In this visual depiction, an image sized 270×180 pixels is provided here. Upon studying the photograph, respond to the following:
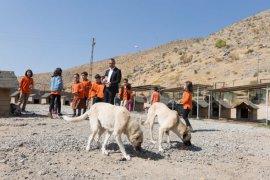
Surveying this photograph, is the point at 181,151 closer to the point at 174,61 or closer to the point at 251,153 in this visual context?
the point at 251,153

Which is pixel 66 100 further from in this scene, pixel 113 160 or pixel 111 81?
pixel 113 160

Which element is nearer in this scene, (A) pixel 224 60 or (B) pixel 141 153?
(B) pixel 141 153

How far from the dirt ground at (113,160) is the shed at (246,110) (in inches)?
921

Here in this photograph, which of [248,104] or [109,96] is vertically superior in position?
[109,96]

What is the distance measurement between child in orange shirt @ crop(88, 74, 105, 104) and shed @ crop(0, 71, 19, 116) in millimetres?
3664

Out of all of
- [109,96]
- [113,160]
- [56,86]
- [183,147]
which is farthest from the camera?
[56,86]

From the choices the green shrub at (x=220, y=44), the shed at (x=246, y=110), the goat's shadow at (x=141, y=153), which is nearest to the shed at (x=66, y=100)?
the shed at (x=246, y=110)

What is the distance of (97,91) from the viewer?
1393cm

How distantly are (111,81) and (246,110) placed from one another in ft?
85.4

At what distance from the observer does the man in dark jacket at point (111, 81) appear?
39.1 feet

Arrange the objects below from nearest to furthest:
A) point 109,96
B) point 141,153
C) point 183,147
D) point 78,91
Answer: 1. point 141,153
2. point 183,147
3. point 109,96
4. point 78,91

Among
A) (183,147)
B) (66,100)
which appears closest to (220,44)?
(66,100)

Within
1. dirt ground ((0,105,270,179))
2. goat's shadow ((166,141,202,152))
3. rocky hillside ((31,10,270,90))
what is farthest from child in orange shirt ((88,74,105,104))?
rocky hillside ((31,10,270,90))

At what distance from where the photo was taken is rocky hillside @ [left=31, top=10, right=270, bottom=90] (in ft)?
166
